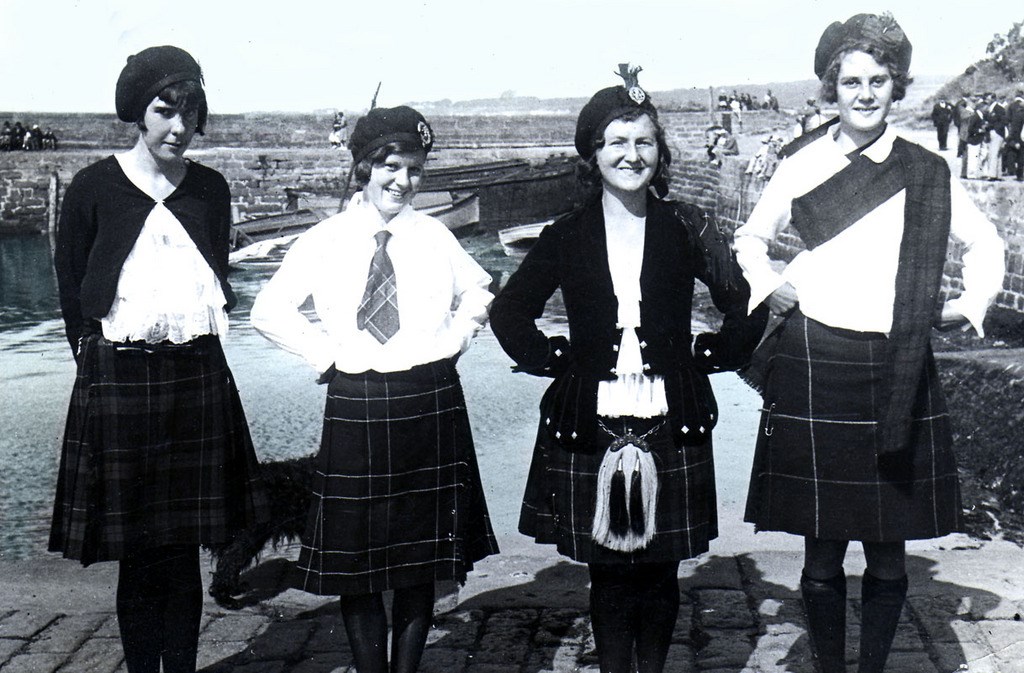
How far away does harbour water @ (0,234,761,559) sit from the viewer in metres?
6.90

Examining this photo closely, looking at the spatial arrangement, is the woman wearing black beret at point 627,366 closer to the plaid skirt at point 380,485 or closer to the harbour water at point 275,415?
the plaid skirt at point 380,485

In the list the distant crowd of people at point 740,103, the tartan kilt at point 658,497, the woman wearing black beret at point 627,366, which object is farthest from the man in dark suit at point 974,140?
the distant crowd of people at point 740,103

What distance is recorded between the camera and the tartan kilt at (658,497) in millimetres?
3055

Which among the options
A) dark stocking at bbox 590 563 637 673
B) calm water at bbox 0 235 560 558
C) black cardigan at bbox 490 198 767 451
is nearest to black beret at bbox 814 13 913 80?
black cardigan at bbox 490 198 767 451

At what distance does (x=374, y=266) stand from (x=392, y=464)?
564 millimetres

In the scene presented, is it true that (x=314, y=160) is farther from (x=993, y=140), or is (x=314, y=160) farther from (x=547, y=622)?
(x=547, y=622)

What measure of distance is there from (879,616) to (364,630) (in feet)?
4.78

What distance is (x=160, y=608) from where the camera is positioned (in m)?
3.31

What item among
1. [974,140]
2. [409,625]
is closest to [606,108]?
[409,625]

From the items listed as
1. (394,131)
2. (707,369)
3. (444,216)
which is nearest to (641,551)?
(707,369)

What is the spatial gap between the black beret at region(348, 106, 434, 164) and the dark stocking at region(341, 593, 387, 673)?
1252mm

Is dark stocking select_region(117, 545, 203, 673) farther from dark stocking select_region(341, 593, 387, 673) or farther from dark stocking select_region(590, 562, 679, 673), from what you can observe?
dark stocking select_region(590, 562, 679, 673)

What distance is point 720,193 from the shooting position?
2761 cm

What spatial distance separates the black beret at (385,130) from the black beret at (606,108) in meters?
0.43
